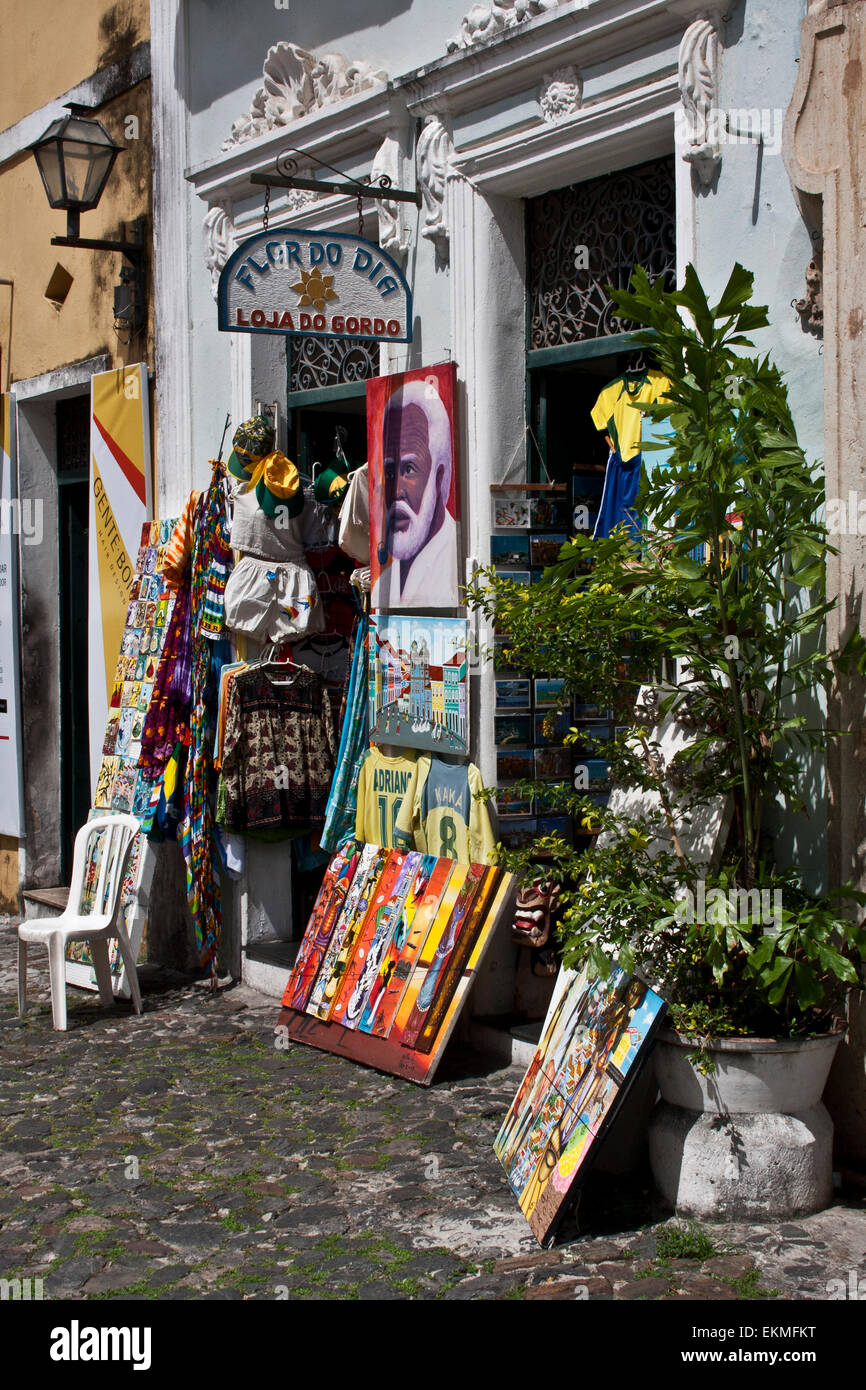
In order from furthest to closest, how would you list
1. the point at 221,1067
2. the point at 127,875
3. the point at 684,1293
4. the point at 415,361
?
the point at 127,875
the point at 415,361
the point at 221,1067
the point at 684,1293

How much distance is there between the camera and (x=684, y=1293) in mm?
3895

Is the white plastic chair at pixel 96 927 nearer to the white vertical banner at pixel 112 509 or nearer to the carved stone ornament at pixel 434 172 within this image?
the white vertical banner at pixel 112 509

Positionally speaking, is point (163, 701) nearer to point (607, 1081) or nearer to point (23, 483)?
point (23, 483)

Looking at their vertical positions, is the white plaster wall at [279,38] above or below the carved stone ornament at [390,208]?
above

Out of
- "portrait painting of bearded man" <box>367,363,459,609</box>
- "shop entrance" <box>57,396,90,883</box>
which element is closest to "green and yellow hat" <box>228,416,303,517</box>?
"portrait painting of bearded man" <box>367,363,459,609</box>

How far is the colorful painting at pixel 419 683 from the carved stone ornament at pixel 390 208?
1588mm

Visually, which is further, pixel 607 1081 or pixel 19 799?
pixel 19 799

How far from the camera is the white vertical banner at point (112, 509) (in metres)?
8.40

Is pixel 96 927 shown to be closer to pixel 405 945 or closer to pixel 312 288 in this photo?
pixel 405 945

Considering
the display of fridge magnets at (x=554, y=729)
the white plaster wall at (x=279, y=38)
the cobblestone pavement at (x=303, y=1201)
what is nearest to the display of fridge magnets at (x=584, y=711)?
the display of fridge magnets at (x=554, y=729)

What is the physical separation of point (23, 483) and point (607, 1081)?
22.1ft

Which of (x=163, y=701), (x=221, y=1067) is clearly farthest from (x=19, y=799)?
(x=221, y=1067)

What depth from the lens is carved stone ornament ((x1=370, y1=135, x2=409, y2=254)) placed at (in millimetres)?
6469

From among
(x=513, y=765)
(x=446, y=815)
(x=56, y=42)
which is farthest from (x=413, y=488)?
(x=56, y=42)
